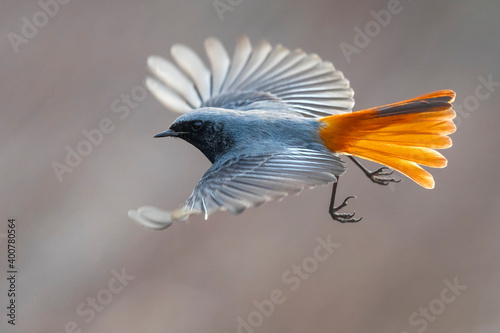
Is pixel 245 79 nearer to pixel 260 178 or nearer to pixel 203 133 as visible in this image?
pixel 203 133

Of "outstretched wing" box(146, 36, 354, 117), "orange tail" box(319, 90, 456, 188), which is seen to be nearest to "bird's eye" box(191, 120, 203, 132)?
"orange tail" box(319, 90, 456, 188)

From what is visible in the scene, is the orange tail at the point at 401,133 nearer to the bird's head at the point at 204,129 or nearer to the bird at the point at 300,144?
the bird at the point at 300,144

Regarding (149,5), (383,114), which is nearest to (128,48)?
(149,5)

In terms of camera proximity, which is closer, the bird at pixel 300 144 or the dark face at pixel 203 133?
the bird at pixel 300 144

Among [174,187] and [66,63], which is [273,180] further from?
[66,63]

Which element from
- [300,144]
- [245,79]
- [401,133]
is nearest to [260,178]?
[300,144]

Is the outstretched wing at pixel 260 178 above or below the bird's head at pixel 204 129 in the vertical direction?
below

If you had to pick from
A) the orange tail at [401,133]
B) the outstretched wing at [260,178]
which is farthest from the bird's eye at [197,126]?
the orange tail at [401,133]

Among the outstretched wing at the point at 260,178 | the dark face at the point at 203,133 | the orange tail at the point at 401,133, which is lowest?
the orange tail at the point at 401,133
